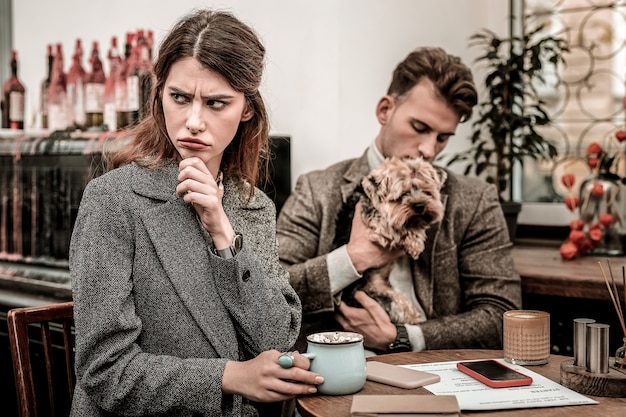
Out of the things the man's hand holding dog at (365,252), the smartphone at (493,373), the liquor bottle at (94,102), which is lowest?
the smartphone at (493,373)

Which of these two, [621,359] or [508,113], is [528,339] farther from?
[508,113]

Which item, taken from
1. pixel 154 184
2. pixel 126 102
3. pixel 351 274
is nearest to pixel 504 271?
pixel 351 274

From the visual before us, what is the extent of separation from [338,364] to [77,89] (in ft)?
7.39

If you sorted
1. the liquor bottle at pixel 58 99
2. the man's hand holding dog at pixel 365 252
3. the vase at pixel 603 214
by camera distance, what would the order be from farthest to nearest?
the liquor bottle at pixel 58 99, the vase at pixel 603 214, the man's hand holding dog at pixel 365 252

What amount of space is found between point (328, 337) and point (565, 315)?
1535 mm

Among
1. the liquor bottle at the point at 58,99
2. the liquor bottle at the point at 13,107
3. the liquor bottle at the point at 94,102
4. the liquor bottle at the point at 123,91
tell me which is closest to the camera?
the liquor bottle at the point at 123,91

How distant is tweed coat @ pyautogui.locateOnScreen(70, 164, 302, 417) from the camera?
58.8 inches

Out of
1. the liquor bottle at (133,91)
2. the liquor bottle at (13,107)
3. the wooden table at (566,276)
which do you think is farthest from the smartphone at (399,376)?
the liquor bottle at (13,107)

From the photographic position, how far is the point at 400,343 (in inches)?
84.7

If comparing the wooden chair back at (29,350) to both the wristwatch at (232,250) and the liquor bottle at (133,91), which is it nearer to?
the wristwatch at (232,250)

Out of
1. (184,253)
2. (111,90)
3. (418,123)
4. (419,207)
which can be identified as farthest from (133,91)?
(184,253)

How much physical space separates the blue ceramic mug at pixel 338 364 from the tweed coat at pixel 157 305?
0.68 ft

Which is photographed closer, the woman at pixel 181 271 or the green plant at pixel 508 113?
the woman at pixel 181 271

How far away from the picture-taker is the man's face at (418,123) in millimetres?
2371
